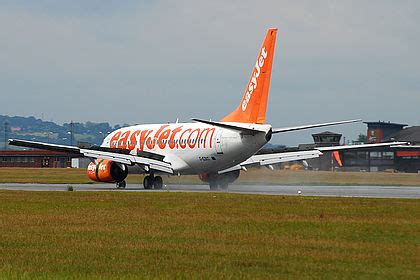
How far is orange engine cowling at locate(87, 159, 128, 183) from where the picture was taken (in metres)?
60.3

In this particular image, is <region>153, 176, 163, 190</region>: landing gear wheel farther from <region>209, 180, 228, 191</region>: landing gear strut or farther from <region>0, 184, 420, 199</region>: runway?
<region>209, 180, 228, 191</region>: landing gear strut

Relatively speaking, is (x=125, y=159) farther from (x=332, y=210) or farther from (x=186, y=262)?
(x=186, y=262)

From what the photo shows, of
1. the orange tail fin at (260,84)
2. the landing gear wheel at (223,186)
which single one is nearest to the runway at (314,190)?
the landing gear wheel at (223,186)

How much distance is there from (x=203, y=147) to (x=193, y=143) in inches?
52.0

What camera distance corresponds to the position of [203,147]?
58.3 meters

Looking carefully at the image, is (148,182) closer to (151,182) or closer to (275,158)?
(151,182)

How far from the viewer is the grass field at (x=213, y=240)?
18.1 meters

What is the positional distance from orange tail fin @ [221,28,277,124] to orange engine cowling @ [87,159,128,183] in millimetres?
10318

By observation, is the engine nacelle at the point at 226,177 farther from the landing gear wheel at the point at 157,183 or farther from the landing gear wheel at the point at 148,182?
the landing gear wheel at the point at 148,182

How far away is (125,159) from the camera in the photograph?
5812 centimetres

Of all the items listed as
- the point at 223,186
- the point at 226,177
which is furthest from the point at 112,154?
the point at 226,177

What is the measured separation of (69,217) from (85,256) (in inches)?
414

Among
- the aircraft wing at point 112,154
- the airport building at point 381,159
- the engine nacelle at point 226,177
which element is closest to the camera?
the aircraft wing at point 112,154

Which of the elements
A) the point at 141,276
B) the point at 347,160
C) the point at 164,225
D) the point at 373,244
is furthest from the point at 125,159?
the point at 347,160
